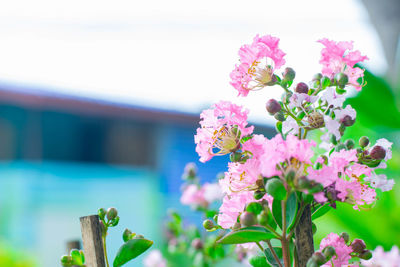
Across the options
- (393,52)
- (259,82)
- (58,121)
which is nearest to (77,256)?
(259,82)

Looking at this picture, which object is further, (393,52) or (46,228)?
(46,228)

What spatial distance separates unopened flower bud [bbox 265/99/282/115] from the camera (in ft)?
1.68

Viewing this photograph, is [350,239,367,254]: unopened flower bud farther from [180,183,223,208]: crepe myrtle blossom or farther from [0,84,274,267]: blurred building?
[0,84,274,267]: blurred building

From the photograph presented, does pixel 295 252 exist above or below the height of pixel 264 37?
below

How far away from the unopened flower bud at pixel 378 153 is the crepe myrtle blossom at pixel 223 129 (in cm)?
14

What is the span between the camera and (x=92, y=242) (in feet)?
1.64

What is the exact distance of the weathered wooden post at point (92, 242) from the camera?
1.64 feet

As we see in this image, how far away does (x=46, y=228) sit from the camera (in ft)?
17.0

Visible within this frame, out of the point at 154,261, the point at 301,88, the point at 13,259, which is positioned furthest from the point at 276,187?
the point at 13,259

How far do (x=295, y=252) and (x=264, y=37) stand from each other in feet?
0.79

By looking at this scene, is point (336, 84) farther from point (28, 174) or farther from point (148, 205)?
point (148, 205)

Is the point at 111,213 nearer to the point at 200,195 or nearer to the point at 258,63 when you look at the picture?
the point at 258,63

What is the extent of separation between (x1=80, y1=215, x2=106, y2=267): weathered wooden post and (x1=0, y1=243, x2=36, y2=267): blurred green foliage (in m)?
3.47

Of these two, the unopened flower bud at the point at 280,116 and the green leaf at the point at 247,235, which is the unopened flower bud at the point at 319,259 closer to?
the green leaf at the point at 247,235
